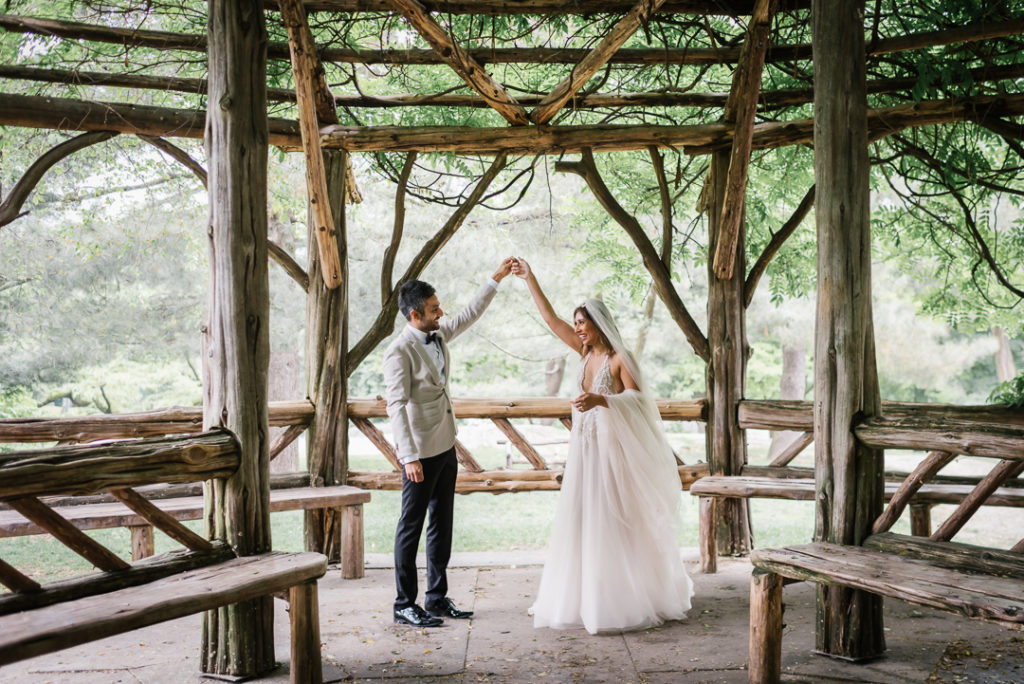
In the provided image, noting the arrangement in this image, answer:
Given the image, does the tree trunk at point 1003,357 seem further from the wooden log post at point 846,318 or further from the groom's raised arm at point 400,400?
the groom's raised arm at point 400,400

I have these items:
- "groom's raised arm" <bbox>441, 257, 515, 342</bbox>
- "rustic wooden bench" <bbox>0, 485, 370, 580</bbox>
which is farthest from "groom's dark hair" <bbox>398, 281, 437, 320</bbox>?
"rustic wooden bench" <bbox>0, 485, 370, 580</bbox>

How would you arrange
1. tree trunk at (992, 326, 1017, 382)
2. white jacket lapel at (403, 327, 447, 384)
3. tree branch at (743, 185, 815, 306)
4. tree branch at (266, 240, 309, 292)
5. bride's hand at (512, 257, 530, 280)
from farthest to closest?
1. tree trunk at (992, 326, 1017, 382)
2. tree branch at (743, 185, 815, 306)
3. tree branch at (266, 240, 309, 292)
4. bride's hand at (512, 257, 530, 280)
5. white jacket lapel at (403, 327, 447, 384)

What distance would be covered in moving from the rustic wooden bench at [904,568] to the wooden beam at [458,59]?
11.0ft

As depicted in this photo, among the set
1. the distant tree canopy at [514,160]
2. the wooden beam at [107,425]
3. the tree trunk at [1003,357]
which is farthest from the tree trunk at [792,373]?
the wooden beam at [107,425]

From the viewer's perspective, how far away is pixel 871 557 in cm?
391

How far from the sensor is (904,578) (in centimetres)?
353

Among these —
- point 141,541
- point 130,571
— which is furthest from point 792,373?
point 130,571

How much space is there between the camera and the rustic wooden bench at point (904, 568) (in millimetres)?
3377

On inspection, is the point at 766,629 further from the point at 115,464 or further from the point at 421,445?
the point at 115,464

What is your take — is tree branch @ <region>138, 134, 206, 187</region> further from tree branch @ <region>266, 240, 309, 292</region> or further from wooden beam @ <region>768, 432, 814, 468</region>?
wooden beam @ <region>768, 432, 814, 468</region>

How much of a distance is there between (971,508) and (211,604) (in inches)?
128

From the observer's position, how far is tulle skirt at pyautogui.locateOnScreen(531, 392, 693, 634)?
4.95 metres

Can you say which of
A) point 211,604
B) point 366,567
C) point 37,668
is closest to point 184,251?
point 366,567

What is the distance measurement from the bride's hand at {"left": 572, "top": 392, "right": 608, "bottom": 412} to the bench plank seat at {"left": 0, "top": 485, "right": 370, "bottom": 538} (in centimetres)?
205
